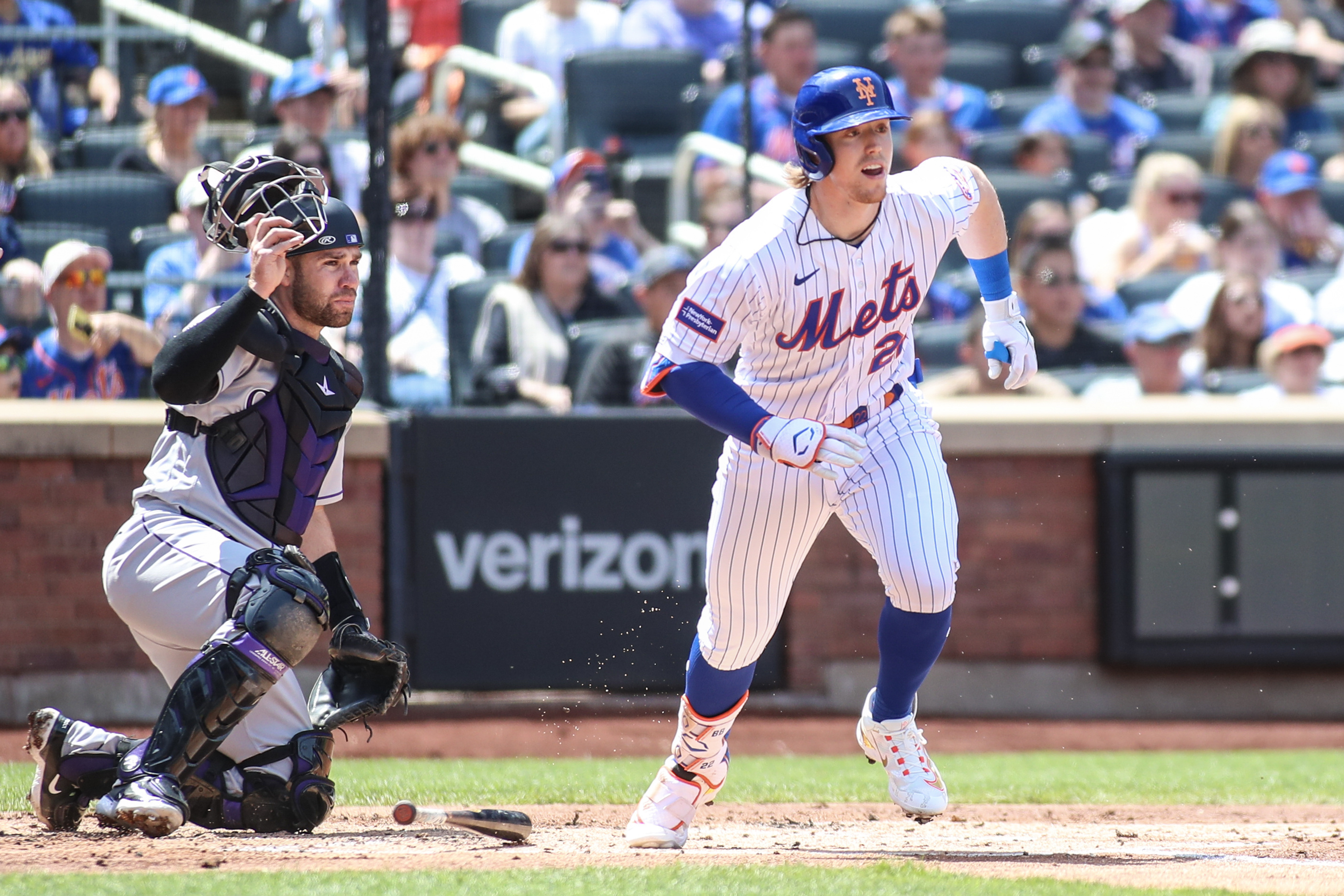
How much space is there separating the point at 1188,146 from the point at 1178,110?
0.61 metres

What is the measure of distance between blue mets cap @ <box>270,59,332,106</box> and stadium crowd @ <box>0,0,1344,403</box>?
1cm

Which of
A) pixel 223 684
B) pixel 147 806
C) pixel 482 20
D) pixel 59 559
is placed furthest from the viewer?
pixel 482 20

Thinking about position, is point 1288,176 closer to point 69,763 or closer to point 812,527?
point 812,527

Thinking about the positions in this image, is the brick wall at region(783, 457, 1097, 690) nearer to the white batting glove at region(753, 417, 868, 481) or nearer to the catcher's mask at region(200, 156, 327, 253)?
the white batting glove at region(753, 417, 868, 481)

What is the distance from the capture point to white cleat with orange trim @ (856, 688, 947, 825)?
14.2ft

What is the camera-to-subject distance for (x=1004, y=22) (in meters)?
10.8

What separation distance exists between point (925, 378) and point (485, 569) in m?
2.08

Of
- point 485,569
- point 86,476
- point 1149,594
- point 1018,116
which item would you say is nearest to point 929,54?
point 1018,116

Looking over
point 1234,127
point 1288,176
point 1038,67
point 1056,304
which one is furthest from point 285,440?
point 1038,67

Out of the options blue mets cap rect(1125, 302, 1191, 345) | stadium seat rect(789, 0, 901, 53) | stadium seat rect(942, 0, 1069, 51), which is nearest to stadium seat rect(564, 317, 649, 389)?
blue mets cap rect(1125, 302, 1191, 345)

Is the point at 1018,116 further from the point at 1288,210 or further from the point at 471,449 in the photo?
the point at 471,449

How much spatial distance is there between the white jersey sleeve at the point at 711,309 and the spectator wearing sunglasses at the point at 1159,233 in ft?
15.8

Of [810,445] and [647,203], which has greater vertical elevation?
[647,203]

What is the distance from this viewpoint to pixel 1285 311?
8156mm
